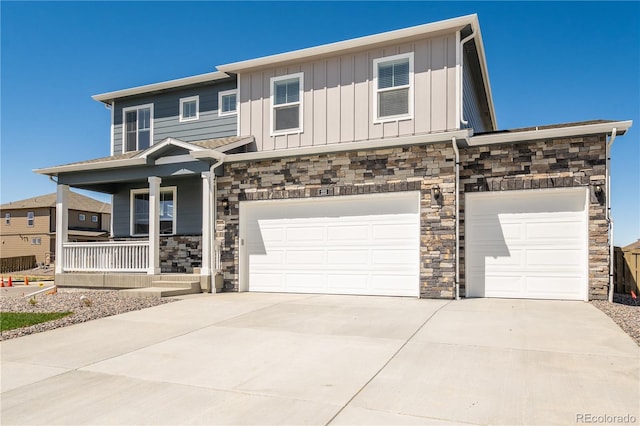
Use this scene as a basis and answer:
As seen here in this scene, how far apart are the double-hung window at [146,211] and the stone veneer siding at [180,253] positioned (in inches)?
21.9

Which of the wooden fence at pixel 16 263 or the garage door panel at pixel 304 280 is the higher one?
the garage door panel at pixel 304 280

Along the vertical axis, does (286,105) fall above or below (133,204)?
above

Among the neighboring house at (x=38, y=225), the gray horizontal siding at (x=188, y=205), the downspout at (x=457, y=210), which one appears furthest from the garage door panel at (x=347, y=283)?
the neighboring house at (x=38, y=225)

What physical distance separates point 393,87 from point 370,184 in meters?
2.44

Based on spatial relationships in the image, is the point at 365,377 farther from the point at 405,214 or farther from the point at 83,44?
the point at 83,44

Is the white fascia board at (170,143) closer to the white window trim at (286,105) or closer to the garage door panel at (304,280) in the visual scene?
the white window trim at (286,105)

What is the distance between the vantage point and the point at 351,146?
9.86 meters

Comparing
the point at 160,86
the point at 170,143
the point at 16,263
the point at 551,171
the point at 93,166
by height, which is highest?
the point at 160,86

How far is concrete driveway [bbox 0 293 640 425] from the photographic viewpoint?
3350mm

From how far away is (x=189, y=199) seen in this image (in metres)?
13.3

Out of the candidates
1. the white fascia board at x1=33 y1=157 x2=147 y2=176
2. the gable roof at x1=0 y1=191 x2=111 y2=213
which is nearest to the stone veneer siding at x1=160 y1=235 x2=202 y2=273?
the white fascia board at x1=33 y1=157 x2=147 y2=176

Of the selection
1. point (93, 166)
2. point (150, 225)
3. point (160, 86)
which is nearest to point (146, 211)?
point (93, 166)

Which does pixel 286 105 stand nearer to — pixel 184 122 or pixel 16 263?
pixel 184 122

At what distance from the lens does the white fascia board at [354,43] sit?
9.47 metres
